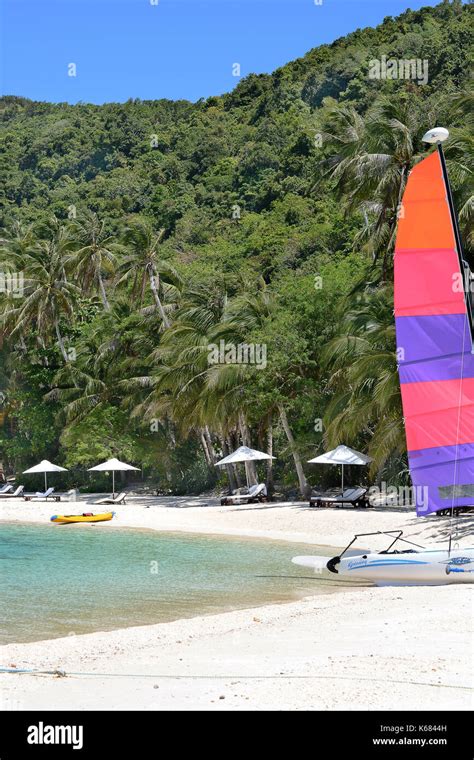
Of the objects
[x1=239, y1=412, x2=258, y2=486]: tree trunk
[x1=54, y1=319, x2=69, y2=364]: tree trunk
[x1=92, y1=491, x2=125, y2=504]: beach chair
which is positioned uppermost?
[x1=54, y1=319, x2=69, y2=364]: tree trunk

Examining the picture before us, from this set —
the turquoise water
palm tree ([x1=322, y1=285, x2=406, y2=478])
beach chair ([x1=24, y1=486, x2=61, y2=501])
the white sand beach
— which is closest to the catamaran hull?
the white sand beach

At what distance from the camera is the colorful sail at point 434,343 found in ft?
49.1

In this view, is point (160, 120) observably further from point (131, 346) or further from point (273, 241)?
point (131, 346)

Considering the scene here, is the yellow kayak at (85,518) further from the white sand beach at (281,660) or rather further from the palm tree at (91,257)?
the palm tree at (91,257)

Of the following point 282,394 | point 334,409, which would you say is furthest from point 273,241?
point 334,409

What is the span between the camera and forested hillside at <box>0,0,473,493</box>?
104ft

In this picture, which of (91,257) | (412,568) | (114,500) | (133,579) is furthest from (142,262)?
(412,568)

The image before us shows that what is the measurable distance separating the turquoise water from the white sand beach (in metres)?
1.14

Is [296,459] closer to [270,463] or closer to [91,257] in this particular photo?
[270,463]

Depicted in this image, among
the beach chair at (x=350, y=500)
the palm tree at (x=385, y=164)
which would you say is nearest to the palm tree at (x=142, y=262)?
the palm tree at (x=385, y=164)

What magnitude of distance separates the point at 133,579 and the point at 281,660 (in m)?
9.42

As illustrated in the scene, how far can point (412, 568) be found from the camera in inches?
645

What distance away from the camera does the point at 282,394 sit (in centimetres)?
3538
